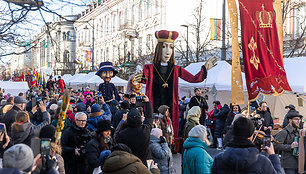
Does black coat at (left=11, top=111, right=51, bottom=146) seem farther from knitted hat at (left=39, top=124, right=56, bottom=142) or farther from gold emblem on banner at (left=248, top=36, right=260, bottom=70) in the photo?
gold emblem on banner at (left=248, top=36, right=260, bottom=70)

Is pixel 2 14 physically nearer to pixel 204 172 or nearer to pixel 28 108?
pixel 28 108

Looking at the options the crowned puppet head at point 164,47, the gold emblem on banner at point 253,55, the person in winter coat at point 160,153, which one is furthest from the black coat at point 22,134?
the gold emblem on banner at point 253,55

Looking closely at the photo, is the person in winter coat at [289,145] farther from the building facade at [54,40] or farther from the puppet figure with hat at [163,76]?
the building facade at [54,40]

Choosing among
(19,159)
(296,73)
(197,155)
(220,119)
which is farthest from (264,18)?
(296,73)

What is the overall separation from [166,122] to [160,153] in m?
2.62

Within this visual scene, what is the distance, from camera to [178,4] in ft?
111

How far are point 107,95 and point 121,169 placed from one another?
7.93 metres

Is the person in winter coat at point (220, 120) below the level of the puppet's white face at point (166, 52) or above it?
below

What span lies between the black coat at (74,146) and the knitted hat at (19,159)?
2479mm

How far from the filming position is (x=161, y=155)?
18.0 feet

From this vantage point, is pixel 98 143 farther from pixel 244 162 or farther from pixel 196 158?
pixel 244 162

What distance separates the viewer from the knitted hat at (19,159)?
9.84ft

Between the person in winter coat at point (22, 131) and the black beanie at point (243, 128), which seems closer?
the black beanie at point (243, 128)

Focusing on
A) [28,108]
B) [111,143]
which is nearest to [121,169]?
[111,143]
